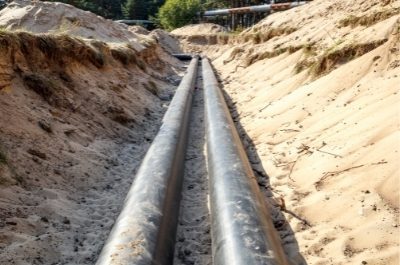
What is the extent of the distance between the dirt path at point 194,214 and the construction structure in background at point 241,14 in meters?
21.7

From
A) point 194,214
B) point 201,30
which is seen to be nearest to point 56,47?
point 194,214

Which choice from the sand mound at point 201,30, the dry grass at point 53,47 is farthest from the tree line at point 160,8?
the dry grass at point 53,47

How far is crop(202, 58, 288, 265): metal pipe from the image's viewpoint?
10.9ft

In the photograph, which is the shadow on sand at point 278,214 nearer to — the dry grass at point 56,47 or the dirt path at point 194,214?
the dirt path at point 194,214

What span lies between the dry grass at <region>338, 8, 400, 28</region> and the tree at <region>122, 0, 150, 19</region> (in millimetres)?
43005

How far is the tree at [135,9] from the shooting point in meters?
49.6

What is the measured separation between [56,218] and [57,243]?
525 millimetres

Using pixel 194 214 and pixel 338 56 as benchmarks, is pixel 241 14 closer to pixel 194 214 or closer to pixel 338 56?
pixel 338 56

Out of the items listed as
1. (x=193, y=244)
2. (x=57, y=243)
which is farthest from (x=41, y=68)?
(x=193, y=244)

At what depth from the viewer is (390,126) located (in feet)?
15.8

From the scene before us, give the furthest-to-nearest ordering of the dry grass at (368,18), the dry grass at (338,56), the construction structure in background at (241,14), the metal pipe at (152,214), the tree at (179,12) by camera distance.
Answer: the tree at (179,12) → the construction structure in background at (241,14) → the dry grass at (368,18) → the dry grass at (338,56) → the metal pipe at (152,214)

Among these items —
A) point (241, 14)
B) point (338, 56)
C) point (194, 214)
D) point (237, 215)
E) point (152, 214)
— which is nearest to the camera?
point (237, 215)

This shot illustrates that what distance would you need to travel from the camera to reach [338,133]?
5648mm

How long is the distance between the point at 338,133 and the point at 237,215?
8.21ft
